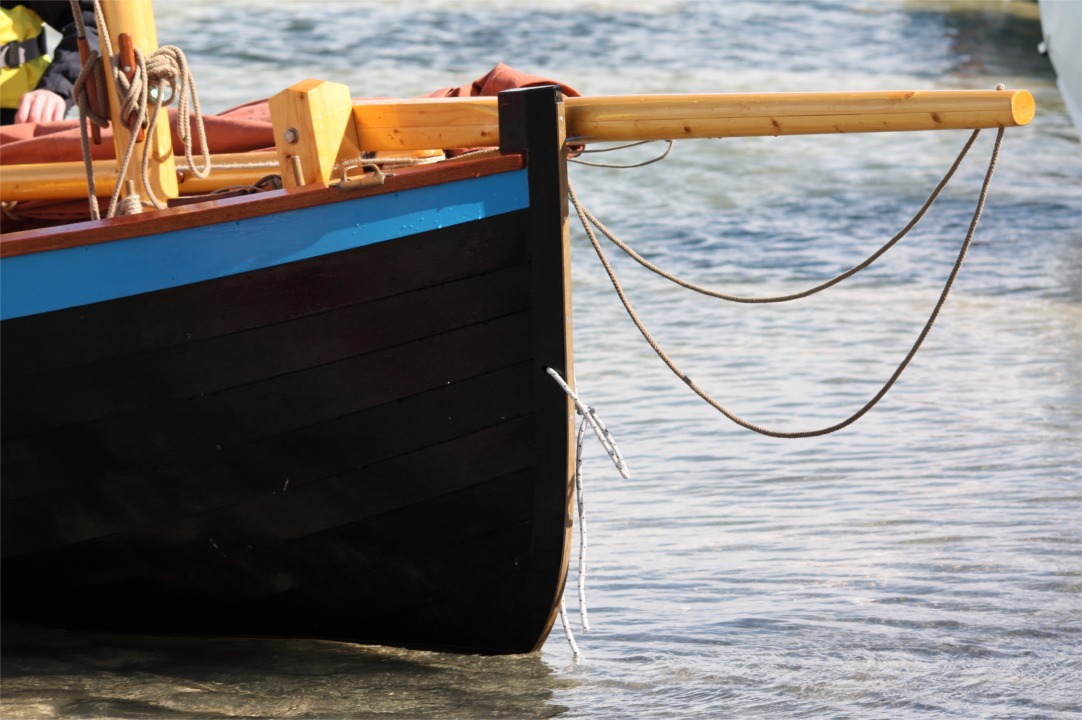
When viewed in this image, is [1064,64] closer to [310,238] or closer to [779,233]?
[779,233]

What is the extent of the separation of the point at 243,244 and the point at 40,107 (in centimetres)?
199

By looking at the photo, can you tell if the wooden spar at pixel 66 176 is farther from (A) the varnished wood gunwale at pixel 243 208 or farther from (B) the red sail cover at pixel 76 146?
(A) the varnished wood gunwale at pixel 243 208

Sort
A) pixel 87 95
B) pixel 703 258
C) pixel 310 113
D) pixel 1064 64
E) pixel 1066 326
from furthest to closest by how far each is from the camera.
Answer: pixel 1064 64 < pixel 703 258 < pixel 1066 326 < pixel 87 95 < pixel 310 113

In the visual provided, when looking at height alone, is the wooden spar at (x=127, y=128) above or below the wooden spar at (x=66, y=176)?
above

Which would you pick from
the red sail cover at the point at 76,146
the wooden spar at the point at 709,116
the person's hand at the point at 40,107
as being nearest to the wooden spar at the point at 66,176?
the red sail cover at the point at 76,146

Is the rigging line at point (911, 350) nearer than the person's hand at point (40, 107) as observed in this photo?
Yes

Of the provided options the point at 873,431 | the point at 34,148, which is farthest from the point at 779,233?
the point at 34,148

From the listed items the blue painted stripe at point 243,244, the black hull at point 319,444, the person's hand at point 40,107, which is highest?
the person's hand at point 40,107

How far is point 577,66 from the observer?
1431cm

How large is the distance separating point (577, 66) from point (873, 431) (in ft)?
32.0

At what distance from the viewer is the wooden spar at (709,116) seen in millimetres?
2691

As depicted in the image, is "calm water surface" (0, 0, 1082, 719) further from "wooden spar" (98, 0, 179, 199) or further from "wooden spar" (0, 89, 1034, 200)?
"wooden spar" (0, 89, 1034, 200)

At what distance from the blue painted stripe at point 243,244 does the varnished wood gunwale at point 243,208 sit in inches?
0.6

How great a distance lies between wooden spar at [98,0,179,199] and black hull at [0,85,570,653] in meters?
0.48
